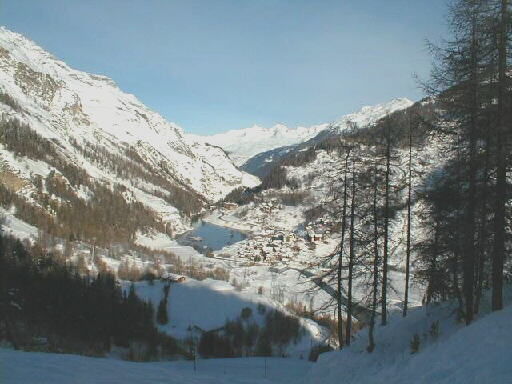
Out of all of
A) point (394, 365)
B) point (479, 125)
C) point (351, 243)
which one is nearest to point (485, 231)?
point (479, 125)

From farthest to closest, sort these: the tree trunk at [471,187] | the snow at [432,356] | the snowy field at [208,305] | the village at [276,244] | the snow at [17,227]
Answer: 1. the village at [276,244]
2. the snow at [17,227]
3. the snowy field at [208,305]
4. the tree trunk at [471,187]
5. the snow at [432,356]

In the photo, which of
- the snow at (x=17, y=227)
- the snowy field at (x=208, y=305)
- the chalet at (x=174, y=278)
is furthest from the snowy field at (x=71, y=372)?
A: the snow at (x=17, y=227)

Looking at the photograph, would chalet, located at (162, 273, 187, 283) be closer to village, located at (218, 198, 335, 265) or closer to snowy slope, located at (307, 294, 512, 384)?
village, located at (218, 198, 335, 265)

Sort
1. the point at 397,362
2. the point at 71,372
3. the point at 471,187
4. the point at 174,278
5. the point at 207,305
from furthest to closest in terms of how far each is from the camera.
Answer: the point at 174,278 → the point at 207,305 → the point at 397,362 → the point at 471,187 → the point at 71,372

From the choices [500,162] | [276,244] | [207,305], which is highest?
[276,244]

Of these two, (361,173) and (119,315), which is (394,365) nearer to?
(361,173)

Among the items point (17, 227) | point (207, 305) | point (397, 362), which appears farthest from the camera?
point (17, 227)

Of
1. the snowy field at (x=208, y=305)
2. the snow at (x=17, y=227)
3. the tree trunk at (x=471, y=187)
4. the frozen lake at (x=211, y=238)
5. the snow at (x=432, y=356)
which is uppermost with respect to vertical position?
the frozen lake at (x=211, y=238)

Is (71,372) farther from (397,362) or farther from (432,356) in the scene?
(432,356)

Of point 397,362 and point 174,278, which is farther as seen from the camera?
point 174,278

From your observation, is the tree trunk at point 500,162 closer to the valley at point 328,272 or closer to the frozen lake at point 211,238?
the valley at point 328,272

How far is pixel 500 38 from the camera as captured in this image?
11203 millimetres

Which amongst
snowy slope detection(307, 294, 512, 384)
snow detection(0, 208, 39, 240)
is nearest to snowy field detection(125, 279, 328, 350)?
snow detection(0, 208, 39, 240)

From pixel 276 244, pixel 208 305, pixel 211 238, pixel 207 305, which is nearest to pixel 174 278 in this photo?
pixel 207 305
